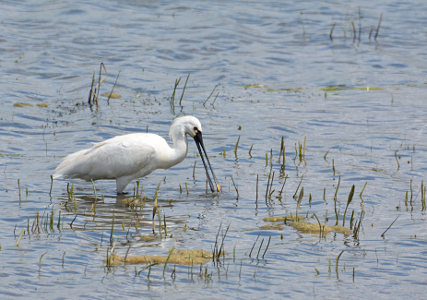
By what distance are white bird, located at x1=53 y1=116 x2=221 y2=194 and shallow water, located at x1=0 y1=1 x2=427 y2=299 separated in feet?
0.86

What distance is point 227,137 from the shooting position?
514 inches

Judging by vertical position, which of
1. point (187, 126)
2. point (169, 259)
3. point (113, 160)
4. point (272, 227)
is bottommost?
point (169, 259)

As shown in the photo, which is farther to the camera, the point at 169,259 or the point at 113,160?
the point at 113,160

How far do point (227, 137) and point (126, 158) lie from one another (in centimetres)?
327

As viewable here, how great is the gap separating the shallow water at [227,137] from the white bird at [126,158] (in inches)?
10.4

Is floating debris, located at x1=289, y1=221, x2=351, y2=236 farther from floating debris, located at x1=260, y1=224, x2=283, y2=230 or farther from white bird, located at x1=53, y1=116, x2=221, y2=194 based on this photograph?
white bird, located at x1=53, y1=116, x2=221, y2=194

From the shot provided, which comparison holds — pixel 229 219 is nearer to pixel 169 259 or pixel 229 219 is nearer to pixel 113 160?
pixel 169 259

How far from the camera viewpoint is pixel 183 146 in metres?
10.2

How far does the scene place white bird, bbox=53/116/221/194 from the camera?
10.1m

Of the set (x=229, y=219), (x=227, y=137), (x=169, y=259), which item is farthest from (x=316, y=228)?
(x=227, y=137)

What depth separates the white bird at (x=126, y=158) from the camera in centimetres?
1009

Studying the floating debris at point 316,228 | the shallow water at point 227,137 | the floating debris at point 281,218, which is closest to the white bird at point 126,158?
the shallow water at point 227,137

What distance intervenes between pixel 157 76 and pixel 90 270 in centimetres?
1095

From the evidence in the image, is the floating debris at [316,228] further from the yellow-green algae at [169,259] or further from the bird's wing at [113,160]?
the bird's wing at [113,160]
